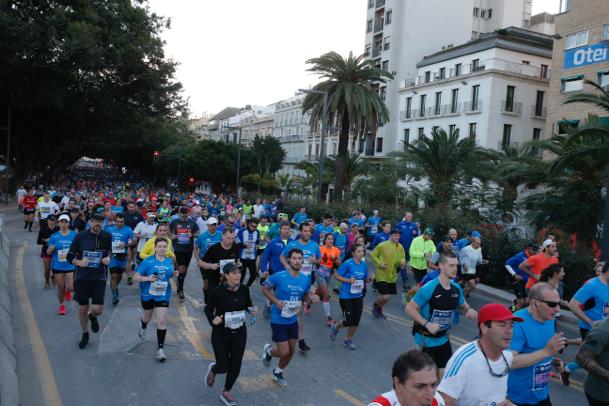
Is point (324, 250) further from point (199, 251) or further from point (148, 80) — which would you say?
point (148, 80)

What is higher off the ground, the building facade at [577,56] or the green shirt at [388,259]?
the building facade at [577,56]

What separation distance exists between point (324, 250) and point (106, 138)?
34.8 meters

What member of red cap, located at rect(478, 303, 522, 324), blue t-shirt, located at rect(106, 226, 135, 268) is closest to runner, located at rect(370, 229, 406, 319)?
blue t-shirt, located at rect(106, 226, 135, 268)

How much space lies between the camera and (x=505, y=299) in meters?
12.7

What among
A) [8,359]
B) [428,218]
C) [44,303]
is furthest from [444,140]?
[8,359]

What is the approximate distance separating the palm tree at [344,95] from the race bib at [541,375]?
2492 centimetres

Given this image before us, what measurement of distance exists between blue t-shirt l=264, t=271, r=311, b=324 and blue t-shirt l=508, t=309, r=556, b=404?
3049mm

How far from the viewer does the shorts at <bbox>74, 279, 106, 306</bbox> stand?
7.65 meters

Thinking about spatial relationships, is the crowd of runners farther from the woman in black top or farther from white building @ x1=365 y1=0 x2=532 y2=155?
white building @ x1=365 y1=0 x2=532 y2=155

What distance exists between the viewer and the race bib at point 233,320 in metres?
5.93

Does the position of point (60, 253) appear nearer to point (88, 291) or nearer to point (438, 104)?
point (88, 291)

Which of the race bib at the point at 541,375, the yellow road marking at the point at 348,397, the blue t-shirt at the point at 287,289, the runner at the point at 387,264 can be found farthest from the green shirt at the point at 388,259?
the race bib at the point at 541,375

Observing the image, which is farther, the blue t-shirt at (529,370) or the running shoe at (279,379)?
the running shoe at (279,379)

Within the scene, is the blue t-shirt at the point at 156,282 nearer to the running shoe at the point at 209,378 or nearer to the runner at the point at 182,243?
the running shoe at the point at 209,378
